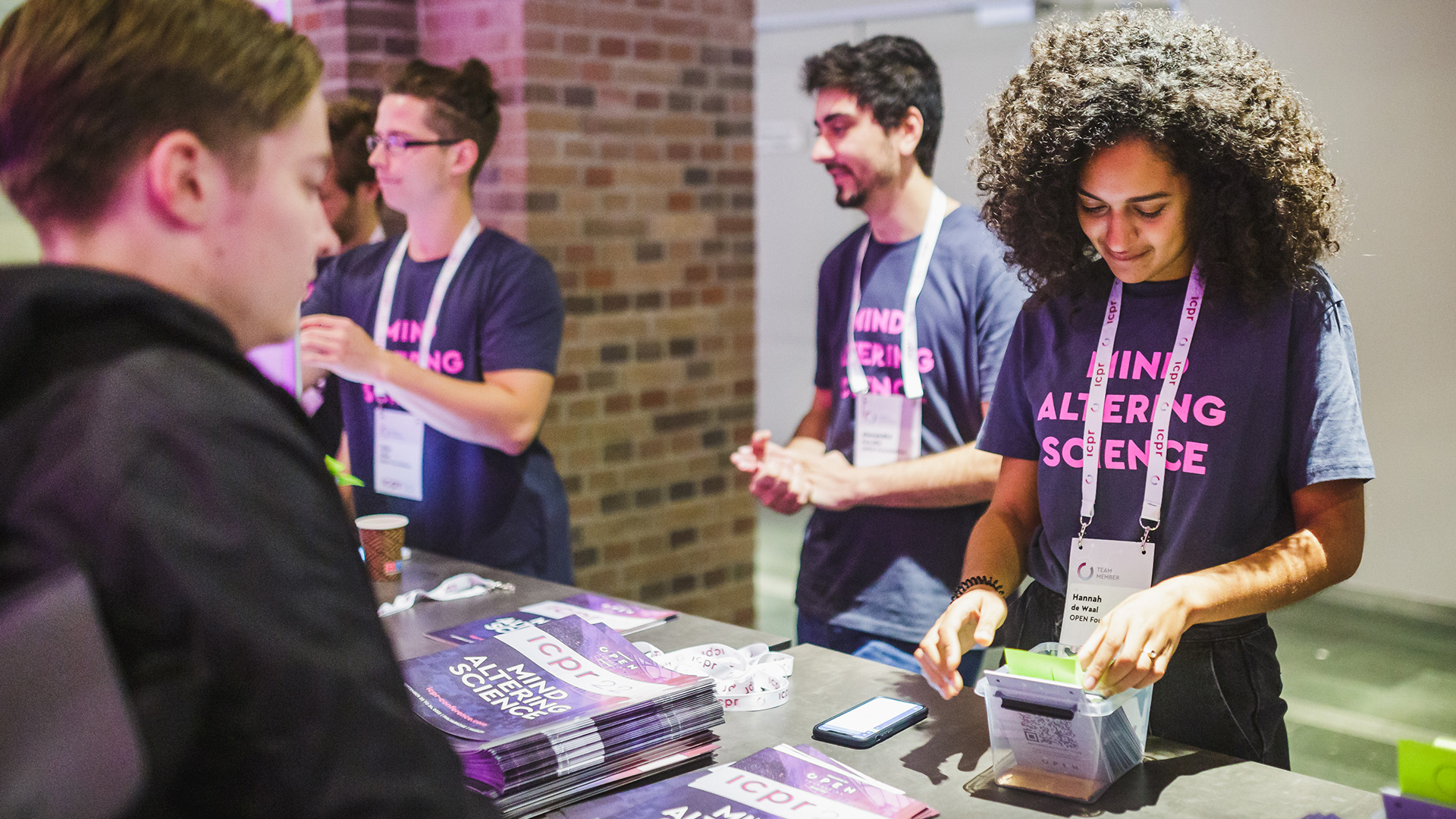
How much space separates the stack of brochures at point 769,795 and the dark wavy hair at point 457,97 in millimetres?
1842

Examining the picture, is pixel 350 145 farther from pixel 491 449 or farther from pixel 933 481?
pixel 933 481

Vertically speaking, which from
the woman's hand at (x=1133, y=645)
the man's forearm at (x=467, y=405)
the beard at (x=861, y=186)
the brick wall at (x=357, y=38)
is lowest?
the woman's hand at (x=1133, y=645)

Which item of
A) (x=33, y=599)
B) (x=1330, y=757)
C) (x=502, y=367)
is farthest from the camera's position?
(x=1330, y=757)

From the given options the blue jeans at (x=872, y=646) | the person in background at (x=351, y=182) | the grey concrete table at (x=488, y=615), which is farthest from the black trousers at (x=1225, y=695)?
the person in background at (x=351, y=182)

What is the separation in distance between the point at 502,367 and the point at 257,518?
1942 mm

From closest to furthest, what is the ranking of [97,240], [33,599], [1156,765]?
[33,599]
[97,240]
[1156,765]

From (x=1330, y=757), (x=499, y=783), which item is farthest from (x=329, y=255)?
(x=1330, y=757)

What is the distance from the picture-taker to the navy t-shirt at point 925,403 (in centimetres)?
235

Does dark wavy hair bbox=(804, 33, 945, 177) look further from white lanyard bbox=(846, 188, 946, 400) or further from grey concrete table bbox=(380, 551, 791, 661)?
grey concrete table bbox=(380, 551, 791, 661)

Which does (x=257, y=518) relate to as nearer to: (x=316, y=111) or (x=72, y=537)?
(x=72, y=537)

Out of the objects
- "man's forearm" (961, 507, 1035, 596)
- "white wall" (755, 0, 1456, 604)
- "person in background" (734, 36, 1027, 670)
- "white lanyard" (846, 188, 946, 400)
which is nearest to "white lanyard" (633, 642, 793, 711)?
"man's forearm" (961, 507, 1035, 596)

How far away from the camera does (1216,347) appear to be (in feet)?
5.32

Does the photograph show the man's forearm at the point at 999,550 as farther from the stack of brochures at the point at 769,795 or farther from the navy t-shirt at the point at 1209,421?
the stack of brochures at the point at 769,795

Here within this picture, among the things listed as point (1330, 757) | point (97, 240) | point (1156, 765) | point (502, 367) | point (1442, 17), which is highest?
point (1442, 17)
